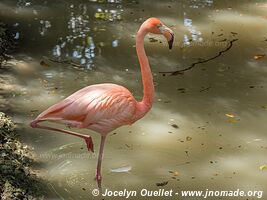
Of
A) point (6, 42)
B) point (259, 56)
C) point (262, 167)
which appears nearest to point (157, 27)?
point (262, 167)

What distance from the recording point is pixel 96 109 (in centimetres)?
350

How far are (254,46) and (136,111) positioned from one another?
2.96 metres

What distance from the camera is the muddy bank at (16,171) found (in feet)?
11.7

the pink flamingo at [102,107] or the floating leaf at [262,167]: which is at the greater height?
the pink flamingo at [102,107]

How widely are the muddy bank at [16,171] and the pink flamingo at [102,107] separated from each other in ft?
1.44

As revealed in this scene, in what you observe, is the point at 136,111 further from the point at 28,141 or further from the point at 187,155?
the point at 28,141

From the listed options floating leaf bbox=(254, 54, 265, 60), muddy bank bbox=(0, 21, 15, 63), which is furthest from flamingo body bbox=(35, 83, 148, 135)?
floating leaf bbox=(254, 54, 265, 60)

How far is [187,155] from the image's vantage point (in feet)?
13.7

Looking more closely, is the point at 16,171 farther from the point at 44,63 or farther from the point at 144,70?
the point at 44,63

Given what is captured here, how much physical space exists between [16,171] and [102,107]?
2.59 feet

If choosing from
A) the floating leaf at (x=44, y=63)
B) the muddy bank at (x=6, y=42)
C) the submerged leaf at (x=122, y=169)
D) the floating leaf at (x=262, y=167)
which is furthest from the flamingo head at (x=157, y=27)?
the muddy bank at (x=6, y=42)

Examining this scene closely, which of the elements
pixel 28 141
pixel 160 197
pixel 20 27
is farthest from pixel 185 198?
pixel 20 27

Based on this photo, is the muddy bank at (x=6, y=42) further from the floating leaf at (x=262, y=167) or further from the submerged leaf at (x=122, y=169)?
the floating leaf at (x=262, y=167)

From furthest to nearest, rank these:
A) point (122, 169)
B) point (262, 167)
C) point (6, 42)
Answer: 1. point (6, 42)
2. point (262, 167)
3. point (122, 169)
